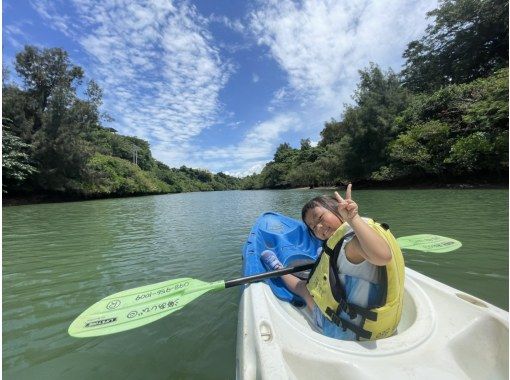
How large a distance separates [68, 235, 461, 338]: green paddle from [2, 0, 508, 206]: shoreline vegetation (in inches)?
668

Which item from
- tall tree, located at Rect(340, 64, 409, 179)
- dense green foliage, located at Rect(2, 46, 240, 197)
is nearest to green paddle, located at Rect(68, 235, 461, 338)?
dense green foliage, located at Rect(2, 46, 240, 197)

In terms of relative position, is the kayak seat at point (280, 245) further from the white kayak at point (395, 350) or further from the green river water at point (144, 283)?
the white kayak at point (395, 350)

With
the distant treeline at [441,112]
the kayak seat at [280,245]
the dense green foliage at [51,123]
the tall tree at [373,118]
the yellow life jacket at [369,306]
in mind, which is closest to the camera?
the yellow life jacket at [369,306]

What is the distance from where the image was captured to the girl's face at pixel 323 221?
78.7 inches

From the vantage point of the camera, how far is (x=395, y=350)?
1557mm

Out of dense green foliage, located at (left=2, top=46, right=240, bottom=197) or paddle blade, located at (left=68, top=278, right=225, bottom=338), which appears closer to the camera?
paddle blade, located at (left=68, top=278, right=225, bottom=338)

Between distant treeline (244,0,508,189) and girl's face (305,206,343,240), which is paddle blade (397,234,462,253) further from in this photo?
distant treeline (244,0,508,189)

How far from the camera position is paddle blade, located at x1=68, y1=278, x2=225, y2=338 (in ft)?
7.64

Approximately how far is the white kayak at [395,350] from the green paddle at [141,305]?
3.07 ft

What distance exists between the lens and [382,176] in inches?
886

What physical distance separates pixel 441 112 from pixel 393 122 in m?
3.84

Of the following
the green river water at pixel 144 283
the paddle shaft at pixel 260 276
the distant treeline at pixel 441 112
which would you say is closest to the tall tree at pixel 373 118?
the distant treeline at pixel 441 112

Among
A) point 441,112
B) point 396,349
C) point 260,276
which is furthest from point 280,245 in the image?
point 441,112

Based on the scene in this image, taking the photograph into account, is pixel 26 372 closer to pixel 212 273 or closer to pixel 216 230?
pixel 212 273
